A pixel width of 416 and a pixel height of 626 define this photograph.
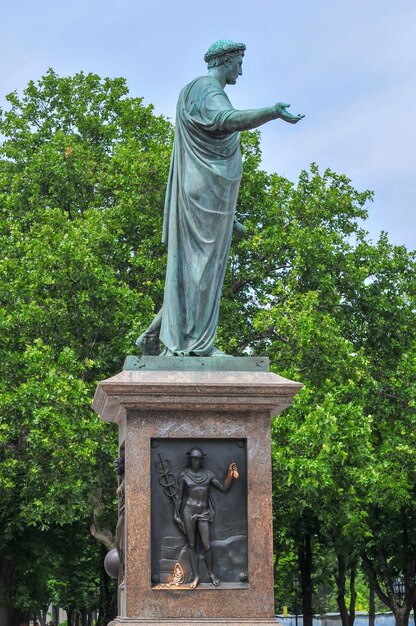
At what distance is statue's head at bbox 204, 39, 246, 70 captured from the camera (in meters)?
11.0

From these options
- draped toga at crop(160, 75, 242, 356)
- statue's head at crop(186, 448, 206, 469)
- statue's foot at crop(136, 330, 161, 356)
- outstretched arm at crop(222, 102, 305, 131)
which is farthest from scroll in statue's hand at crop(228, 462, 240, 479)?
outstretched arm at crop(222, 102, 305, 131)

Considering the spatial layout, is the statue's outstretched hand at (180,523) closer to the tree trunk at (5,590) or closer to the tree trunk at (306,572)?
the tree trunk at (5,590)

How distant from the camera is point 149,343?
434 inches

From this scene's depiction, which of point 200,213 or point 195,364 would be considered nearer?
point 195,364

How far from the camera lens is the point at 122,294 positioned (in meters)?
26.4

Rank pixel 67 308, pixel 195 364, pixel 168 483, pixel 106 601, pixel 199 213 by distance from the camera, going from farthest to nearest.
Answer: pixel 106 601, pixel 67 308, pixel 199 213, pixel 195 364, pixel 168 483

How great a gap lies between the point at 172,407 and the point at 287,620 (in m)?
41.1

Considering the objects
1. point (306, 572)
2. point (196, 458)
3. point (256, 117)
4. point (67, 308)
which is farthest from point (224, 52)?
point (306, 572)

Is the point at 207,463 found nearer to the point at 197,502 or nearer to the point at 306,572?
the point at 197,502

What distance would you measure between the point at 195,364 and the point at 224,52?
2884 mm

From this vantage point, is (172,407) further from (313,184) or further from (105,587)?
(105,587)

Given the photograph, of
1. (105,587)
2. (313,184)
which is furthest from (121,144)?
(105,587)

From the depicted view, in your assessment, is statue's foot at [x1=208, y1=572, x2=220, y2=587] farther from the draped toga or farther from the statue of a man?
the draped toga

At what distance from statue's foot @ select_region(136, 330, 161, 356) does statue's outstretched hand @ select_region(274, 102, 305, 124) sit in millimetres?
2290
